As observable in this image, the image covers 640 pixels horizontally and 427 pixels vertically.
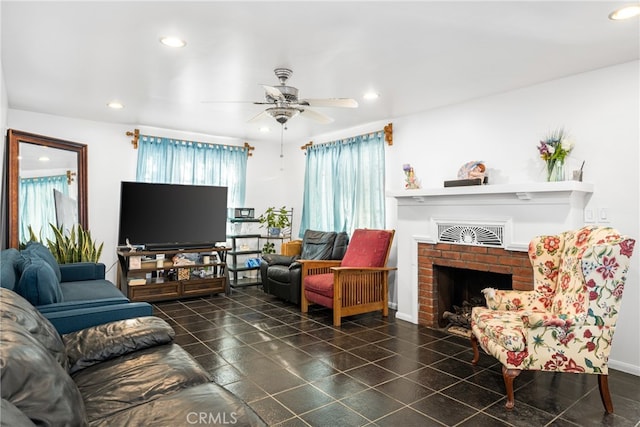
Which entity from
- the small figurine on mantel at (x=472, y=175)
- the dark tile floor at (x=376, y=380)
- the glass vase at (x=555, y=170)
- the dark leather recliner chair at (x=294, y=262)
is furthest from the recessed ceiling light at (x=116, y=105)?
the glass vase at (x=555, y=170)

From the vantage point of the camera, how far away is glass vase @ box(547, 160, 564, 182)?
10.7 ft

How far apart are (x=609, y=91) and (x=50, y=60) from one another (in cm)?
455

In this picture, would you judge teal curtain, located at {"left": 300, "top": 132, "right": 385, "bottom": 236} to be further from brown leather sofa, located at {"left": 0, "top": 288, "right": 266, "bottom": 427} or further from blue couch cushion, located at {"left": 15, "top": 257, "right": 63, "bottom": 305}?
blue couch cushion, located at {"left": 15, "top": 257, "right": 63, "bottom": 305}

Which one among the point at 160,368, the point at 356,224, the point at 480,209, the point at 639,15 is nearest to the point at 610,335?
the point at 480,209

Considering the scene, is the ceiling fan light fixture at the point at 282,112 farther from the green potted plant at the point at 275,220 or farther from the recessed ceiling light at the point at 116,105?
the green potted plant at the point at 275,220

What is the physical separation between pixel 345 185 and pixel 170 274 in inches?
107

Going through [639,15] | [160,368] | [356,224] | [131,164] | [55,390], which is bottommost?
[160,368]

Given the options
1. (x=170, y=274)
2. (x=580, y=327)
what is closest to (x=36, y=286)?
(x=170, y=274)

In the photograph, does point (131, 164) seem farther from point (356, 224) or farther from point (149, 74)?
point (356, 224)

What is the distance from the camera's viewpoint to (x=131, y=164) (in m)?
5.33

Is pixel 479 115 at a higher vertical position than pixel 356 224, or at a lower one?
higher

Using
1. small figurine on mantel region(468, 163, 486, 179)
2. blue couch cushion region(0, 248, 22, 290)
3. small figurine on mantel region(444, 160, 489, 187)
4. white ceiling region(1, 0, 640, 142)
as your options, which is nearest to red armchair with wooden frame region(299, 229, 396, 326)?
small figurine on mantel region(444, 160, 489, 187)

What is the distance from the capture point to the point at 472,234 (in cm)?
375

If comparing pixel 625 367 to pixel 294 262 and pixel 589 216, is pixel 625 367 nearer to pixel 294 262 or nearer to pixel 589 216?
pixel 589 216
